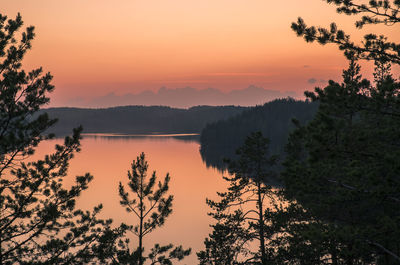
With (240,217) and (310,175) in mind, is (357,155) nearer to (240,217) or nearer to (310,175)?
(310,175)

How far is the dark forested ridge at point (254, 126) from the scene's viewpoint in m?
140

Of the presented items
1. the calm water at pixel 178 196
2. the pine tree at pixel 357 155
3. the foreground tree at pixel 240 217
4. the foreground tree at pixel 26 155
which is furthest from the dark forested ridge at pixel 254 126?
the pine tree at pixel 357 155

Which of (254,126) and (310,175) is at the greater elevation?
(310,175)

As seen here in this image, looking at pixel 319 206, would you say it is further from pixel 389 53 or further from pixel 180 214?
pixel 180 214

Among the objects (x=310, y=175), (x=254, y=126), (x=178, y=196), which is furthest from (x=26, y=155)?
(x=254, y=126)

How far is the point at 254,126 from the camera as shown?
15638 centimetres

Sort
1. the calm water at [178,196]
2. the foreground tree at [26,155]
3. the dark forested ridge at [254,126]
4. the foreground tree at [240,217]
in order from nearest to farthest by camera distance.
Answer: the foreground tree at [26,155], the foreground tree at [240,217], the calm water at [178,196], the dark forested ridge at [254,126]

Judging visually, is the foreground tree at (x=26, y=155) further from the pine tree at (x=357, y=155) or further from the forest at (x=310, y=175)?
the pine tree at (x=357, y=155)

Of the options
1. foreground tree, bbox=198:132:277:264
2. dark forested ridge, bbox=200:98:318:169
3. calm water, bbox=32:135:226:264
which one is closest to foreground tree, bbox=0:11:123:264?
foreground tree, bbox=198:132:277:264

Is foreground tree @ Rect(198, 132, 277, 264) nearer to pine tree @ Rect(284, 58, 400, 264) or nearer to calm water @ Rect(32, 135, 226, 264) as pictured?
pine tree @ Rect(284, 58, 400, 264)

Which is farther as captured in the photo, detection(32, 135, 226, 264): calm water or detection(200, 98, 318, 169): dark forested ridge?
detection(200, 98, 318, 169): dark forested ridge

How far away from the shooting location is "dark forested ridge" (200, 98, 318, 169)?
139750 millimetres

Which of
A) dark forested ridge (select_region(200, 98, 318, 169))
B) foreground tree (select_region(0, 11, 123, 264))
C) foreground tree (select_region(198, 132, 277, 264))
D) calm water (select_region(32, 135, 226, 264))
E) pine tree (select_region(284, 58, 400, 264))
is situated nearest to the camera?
pine tree (select_region(284, 58, 400, 264))

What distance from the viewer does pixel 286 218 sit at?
17.6 metres
